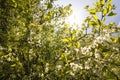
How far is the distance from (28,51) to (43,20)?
1461 millimetres

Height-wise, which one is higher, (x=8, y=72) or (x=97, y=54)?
(x=97, y=54)

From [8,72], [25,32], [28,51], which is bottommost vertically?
[8,72]

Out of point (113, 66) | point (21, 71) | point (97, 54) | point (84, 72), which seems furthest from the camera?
point (21, 71)

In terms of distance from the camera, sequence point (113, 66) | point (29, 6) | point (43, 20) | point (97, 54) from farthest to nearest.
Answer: point (43, 20) < point (29, 6) < point (97, 54) < point (113, 66)

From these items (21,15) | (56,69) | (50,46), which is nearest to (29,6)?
(21,15)

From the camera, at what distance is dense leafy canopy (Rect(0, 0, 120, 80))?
3.41 m

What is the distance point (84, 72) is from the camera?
436 cm

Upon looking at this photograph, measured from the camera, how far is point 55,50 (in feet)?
18.5

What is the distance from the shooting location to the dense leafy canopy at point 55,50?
11.2 feet

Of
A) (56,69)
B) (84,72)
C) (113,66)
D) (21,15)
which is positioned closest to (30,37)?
(21,15)

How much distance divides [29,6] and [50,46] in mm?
1115

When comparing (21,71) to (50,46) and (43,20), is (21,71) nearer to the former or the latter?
(50,46)

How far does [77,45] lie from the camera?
158 inches

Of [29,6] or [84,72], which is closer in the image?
[84,72]
